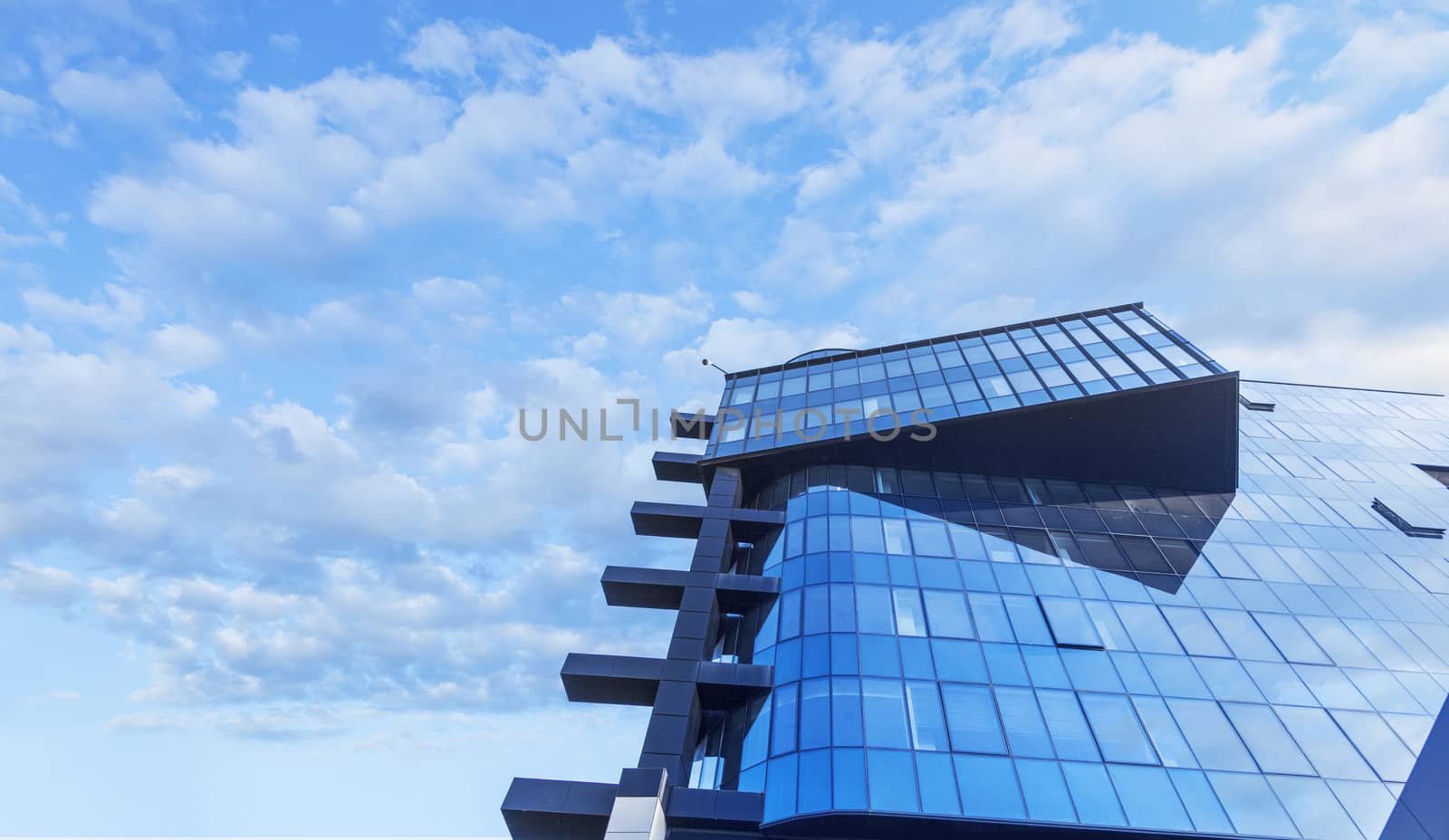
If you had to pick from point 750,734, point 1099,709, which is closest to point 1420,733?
point 1099,709

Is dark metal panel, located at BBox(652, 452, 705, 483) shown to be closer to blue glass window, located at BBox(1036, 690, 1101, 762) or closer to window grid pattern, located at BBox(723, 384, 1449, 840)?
window grid pattern, located at BBox(723, 384, 1449, 840)

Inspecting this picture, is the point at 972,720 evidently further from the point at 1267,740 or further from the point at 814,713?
the point at 1267,740

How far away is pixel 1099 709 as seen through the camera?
1978 cm

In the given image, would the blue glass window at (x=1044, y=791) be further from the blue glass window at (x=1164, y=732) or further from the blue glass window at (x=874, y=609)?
the blue glass window at (x=874, y=609)

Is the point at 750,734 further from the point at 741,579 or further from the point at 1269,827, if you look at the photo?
the point at 1269,827

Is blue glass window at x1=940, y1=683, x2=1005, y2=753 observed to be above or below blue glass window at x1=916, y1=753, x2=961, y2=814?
above

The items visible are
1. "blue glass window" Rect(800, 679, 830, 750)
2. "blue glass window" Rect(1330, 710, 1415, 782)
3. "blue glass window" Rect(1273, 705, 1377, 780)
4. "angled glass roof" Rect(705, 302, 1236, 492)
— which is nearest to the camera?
"blue glass window" Rect(1273, 705, 1377, 780)

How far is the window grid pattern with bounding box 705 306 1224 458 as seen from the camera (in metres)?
30.9

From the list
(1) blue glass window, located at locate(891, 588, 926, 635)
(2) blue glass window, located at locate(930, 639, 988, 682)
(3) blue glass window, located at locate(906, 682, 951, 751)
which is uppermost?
(1) blue glass window, located at locate(891, 588, 926, 635)

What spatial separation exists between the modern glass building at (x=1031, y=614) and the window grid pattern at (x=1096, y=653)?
84mm

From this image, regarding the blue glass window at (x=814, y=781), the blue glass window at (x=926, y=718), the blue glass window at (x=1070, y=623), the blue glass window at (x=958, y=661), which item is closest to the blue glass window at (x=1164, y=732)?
the blue glass window at (x=1070, y=623)

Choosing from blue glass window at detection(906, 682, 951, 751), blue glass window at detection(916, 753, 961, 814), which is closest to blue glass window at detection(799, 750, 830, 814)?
blue glass window at detection(916, 753, 961, 814)

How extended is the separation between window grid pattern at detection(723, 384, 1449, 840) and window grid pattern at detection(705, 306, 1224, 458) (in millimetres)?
2794

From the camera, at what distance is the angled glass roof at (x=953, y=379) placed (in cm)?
3053
